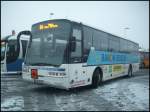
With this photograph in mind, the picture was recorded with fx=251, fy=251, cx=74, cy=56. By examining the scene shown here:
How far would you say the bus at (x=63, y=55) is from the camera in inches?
403

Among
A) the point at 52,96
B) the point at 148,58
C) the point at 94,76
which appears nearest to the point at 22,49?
the point at 94,76

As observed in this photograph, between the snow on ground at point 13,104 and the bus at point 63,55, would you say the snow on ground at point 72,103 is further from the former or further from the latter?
the snow on ground at point 13,104

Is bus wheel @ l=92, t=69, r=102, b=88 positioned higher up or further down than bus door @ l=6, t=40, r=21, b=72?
further down

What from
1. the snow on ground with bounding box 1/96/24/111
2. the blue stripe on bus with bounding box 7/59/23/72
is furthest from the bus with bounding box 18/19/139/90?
the blue stripe on bus with bounding box 7/59/23/72

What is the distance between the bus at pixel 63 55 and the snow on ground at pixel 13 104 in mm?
1489

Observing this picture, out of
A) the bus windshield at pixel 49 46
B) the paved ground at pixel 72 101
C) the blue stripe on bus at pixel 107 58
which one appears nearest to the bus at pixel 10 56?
the blue stripe on bus at pixel 107 58

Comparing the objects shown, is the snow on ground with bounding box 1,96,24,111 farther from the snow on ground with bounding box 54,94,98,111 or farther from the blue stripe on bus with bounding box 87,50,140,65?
the blue stripe on bus with bounding box 87,50,140,65

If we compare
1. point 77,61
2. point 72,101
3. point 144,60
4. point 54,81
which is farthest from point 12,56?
point 144,60

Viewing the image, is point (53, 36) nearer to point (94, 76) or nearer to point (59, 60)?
point (59, 60)

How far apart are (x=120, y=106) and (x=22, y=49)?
12.4 meters

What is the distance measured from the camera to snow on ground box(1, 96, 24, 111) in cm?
810

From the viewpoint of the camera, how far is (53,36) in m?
10.7

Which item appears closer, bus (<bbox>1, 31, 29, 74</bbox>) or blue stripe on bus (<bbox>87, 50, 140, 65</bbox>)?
blue stripe on bus (<bbox>87, 50, 140, 65</bbox>)

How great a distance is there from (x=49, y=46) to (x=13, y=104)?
9.99 feet
